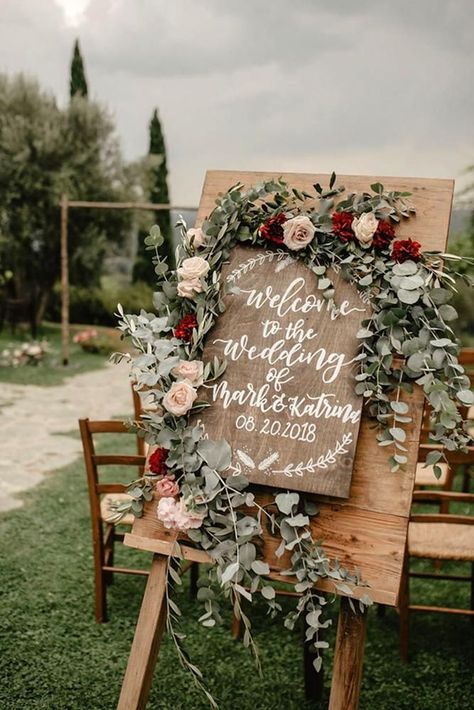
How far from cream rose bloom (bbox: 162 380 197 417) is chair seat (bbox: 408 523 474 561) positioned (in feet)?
4.39

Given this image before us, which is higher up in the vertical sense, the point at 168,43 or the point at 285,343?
the point at 168,43

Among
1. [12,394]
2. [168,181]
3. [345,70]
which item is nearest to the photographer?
[12,394]

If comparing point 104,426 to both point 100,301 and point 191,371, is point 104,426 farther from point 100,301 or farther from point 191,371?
point 100,301

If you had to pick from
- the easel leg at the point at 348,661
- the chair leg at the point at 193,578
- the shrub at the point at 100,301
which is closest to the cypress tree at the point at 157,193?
the shrub at the point at 100,301

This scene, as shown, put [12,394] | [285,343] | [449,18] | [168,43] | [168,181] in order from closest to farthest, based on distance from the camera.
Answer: [285,343] → [12,394] → [449,18] → [168,43] → [168,181]

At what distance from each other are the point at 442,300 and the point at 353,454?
484 mm

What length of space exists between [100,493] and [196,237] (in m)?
1.49

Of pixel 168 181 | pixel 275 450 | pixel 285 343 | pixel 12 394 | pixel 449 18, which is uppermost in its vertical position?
pixel 449 18

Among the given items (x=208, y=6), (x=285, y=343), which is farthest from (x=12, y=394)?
(x=208, y=6)

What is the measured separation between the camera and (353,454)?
6.22 ft

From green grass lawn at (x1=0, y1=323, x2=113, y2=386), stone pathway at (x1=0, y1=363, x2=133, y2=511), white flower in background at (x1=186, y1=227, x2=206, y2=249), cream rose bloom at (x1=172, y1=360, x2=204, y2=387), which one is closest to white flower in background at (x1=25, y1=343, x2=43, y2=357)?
green grass lawn at (x1=0, y1=323, x2=113, y2=386)

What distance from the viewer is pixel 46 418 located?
746 centimetres

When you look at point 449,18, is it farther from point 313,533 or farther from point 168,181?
point 313,533

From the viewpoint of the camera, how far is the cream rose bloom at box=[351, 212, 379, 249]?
78.7 inches
